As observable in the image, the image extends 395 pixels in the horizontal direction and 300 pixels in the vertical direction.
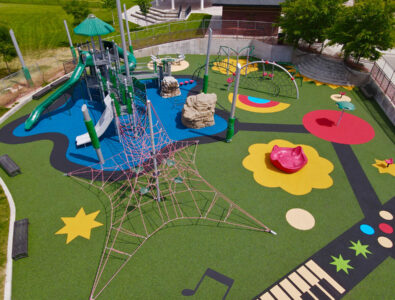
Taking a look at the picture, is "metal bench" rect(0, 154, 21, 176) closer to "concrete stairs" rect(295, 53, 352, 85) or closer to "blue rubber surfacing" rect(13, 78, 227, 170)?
"blue rubber surfacing" rect(13, 78, 227, 170)

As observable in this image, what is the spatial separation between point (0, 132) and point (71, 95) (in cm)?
649

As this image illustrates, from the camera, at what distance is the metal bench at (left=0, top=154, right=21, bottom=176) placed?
14.7 metres

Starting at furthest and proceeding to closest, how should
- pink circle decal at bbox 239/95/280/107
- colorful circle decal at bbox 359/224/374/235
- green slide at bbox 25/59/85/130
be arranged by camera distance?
1. pink circle decal at bbox 239/95/280/107
2. green slide at bbox 25/59/85/130
3. colorful circle decal at bbox 359/224/374/235

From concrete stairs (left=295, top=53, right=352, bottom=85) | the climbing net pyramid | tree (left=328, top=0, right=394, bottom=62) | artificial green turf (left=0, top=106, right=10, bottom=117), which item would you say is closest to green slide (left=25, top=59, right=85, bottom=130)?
artificial green turf (left=0, top=106, right=10, bottom=117)

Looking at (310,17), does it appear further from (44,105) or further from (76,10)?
(76,10)

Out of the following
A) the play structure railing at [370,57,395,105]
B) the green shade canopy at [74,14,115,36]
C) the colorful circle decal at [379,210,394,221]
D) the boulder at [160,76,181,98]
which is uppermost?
the green shade canopy at [74,14,115,36]

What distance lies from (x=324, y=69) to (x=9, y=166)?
28.0m

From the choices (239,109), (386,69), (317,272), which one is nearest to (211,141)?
(239,109)

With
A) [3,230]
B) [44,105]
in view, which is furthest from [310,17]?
[3,230]

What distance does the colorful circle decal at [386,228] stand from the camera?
39.6 ft

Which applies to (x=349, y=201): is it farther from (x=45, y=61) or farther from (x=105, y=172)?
(x=45, y=61)

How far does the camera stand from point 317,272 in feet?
34.3

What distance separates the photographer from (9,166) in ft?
48.8

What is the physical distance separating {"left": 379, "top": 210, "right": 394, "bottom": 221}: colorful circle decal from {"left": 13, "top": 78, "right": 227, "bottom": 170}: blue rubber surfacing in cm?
1053
